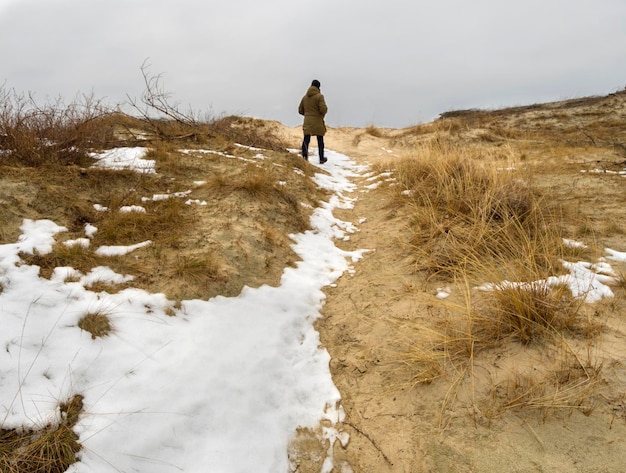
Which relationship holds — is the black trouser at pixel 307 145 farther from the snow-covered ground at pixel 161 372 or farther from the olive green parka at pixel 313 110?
the snow-covered ground at pixel 161 372

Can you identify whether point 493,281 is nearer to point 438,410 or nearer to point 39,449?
point 438,410

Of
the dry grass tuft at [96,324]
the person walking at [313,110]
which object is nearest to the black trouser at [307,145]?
the person walking at [313,110]

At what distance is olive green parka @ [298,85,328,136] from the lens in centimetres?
786

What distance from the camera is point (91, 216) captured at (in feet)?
10.6

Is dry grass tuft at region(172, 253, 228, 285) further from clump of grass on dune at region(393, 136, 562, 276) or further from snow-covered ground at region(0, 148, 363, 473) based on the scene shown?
clump of grass on dune at region(393, 136, 562, 276)

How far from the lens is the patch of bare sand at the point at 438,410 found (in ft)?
5.12

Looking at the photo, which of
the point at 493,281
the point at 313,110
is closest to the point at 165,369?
the point at 493,281

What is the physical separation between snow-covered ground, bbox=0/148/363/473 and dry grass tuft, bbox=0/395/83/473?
0.13 feet

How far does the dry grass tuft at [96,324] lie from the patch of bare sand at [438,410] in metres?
1.28

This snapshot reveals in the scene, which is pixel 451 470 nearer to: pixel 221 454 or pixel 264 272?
pixel 221 454

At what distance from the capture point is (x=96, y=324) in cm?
204

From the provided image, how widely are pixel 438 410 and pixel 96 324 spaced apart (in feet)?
6.38

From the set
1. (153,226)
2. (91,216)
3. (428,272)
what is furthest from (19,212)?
(428,272)

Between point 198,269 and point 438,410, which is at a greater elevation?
point 198,269
